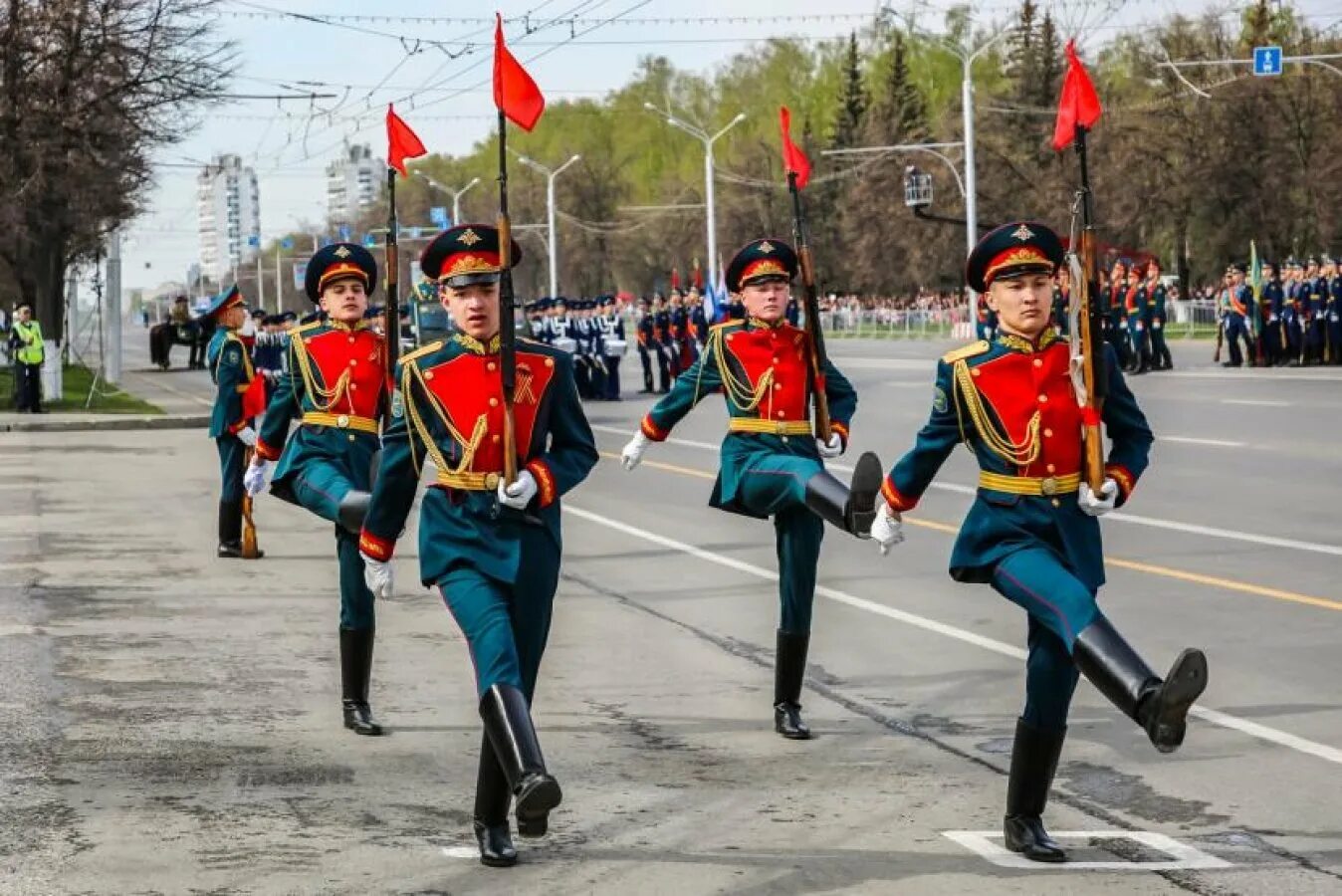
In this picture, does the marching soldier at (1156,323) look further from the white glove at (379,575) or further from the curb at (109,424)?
the white glove at (379,575)

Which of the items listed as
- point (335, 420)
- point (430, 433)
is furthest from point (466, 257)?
point (335, 420)

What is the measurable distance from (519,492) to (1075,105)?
211cm

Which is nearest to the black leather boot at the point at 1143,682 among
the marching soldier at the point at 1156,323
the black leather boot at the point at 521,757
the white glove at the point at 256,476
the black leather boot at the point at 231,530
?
the black leather boot at the point at 521,757

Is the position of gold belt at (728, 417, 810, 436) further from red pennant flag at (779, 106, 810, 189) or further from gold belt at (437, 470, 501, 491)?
gold belt at (437, 470, 501, 491)

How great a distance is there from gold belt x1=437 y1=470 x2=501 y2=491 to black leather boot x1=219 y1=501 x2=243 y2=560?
917cm

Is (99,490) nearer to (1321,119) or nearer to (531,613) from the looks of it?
(531,613)

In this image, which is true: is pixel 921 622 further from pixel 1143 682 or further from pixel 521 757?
pixel 521 757

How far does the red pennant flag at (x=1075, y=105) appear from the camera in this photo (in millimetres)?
7293

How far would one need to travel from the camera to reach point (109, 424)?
35406 mm

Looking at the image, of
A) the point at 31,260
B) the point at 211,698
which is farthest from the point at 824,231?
the point at 211,698

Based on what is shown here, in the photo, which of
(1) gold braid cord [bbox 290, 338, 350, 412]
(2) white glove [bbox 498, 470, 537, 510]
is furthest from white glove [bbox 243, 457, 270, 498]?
(2) white glove [bbox 498, 470, 537, 510]

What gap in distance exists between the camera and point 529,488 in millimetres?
6973

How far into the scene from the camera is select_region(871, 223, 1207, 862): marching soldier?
22.7 feet

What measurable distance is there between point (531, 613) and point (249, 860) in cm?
110
